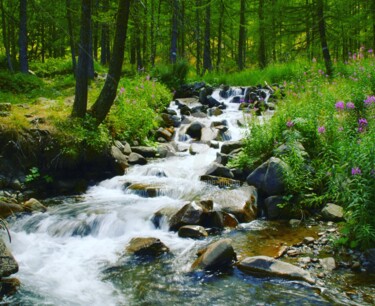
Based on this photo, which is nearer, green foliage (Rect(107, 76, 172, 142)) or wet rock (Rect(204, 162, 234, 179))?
wet rock (Rect(204, 162, 234, 179))

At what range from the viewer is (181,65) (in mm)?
19578

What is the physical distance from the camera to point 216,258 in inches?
224

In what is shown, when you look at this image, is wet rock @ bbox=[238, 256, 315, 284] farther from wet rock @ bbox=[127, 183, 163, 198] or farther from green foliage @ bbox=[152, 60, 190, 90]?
green foliage @ bbox=[152, 60, 190, 90]

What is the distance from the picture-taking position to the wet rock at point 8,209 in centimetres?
782

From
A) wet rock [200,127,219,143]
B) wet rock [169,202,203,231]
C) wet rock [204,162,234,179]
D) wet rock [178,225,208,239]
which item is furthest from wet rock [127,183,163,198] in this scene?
wet rock [200,127,219,143]

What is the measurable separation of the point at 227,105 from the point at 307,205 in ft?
32.0

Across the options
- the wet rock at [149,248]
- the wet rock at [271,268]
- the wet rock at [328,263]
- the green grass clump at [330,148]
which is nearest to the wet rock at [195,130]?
the green grass clump at [330,148]

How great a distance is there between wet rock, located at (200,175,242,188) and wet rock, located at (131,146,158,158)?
2.80m

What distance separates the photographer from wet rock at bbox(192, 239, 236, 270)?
5.67 m

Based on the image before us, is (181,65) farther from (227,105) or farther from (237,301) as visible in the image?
(237,301)

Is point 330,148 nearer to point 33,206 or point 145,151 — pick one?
point 145,151

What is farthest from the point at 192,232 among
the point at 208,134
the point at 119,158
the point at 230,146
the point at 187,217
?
the point at 208,134

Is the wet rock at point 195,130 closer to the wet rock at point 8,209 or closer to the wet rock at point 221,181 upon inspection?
the wet rock at point 221,181

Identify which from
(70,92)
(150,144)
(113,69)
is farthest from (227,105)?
(113,69)
